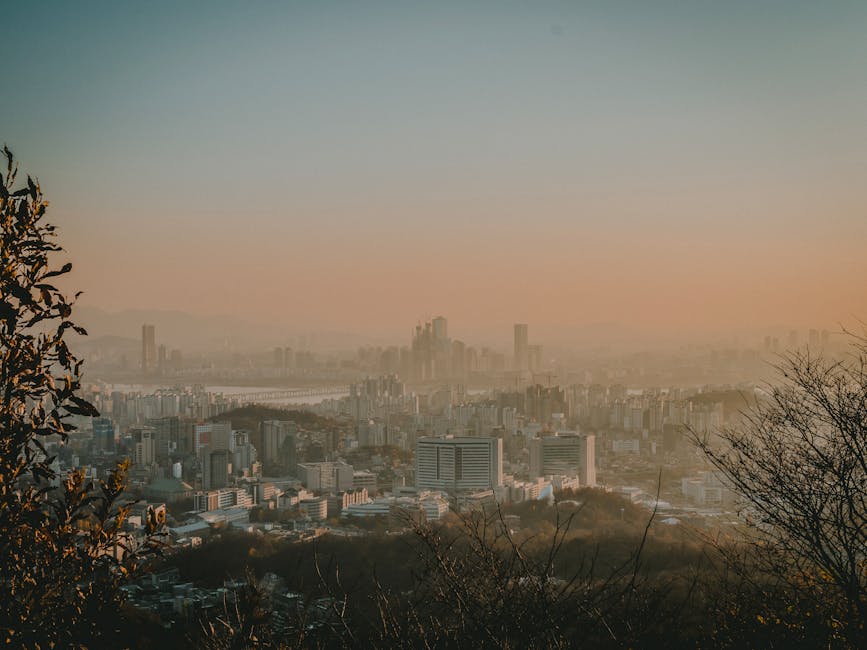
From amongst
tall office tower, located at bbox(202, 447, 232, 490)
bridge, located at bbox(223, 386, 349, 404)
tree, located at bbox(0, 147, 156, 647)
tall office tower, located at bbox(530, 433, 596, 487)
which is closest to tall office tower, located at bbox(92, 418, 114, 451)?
tall office tower, located at bbox(202, 447, 232, 490)

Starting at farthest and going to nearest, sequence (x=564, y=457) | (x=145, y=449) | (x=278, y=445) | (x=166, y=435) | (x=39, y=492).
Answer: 1. (x=278, y=445)
2. (x=166, y=435)
3. (x=564, y=457)
4. (x=145, y=449)
5. (x=39, y=492)

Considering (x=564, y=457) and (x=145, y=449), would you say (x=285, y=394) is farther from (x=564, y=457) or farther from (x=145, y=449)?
(x=564, y=457)

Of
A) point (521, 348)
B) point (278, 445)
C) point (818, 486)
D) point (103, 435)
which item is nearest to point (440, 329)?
point (521, 348)

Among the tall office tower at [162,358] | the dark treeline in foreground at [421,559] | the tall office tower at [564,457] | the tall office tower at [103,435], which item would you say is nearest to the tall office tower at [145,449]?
the tall office tower at [103,435]

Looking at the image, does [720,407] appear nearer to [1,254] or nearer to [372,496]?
[372,496]

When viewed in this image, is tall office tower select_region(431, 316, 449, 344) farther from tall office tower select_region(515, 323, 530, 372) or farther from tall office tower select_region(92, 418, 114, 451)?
tall office tower select_region(92, 418, 114, 451)

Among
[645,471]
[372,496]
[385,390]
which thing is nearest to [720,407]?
[645,471]
